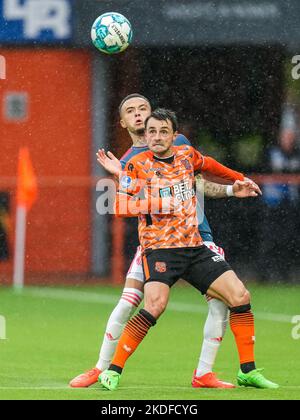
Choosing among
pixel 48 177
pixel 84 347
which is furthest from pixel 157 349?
pixel 48 177

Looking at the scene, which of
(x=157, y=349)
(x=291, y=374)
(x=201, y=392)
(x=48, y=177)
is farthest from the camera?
(x=48, y=177)

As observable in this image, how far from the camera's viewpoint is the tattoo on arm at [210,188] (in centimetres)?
1026

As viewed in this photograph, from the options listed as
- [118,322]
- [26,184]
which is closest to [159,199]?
[118,322]

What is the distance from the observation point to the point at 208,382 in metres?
9.99

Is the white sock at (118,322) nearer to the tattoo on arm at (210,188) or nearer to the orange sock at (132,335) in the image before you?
the orange sock at (132,335)

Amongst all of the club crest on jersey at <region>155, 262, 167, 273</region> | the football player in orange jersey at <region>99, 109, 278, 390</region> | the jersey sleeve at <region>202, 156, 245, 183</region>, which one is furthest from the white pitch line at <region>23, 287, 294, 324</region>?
the club crest on jersey at <region>155, 262, 167, 273</region>

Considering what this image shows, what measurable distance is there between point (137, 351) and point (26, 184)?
22.9ft

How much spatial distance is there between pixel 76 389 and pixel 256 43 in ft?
38.2

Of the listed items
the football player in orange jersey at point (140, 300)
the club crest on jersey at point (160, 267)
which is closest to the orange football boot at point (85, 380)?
the football player in orange jersey at point (140, 300)

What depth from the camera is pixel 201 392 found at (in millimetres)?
9633

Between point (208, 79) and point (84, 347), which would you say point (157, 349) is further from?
point (208, 79)

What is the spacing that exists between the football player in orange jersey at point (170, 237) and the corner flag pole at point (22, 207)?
9398 mm

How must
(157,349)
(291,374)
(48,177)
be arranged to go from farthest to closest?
(48,177)
(157,349)
(291,374)

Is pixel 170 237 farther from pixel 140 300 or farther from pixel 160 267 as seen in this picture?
pixel 140 300
